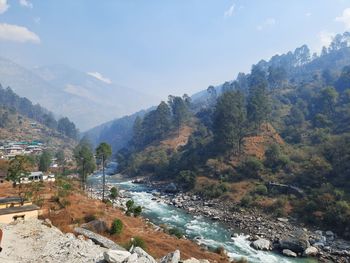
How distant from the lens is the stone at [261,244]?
44.8m

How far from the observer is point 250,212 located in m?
63.2

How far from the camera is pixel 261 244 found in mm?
45219

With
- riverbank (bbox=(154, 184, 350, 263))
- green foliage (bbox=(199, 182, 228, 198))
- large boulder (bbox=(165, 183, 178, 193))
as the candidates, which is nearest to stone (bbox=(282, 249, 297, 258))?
riverbank (bbox=(154, 184, 350, 263))

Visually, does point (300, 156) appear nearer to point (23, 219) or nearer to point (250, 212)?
point (250, 212)

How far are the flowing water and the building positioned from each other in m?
22.5

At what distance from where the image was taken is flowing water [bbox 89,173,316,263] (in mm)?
42281

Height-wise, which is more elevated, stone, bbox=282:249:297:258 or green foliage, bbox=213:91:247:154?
green foliage, bbox=213:91:247:154

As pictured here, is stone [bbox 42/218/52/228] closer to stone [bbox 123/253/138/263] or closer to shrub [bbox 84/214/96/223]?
shrub [bbox 84/214/96/223]

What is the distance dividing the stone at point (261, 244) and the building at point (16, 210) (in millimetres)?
27172

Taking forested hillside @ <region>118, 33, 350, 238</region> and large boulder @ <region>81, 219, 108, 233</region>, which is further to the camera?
forested hillside @ <region>118, 33, 350, 238</region>

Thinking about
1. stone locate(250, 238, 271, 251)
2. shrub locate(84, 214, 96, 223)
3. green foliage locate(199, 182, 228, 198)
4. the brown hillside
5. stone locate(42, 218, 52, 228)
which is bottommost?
stone locate(250, 238, 271, 251)

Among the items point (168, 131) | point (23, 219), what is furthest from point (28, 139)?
point (23, 219)

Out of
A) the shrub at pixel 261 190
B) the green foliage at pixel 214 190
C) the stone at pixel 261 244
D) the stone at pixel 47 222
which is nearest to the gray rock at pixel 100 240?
the stone at pixel 47 222

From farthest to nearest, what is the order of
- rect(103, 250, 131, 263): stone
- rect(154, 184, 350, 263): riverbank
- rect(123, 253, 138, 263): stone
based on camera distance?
rect(154, 184, 350, 263): riverbank → rect(103, 250, 131, 263): stone → rect(123, 253, 138, 263): stone
